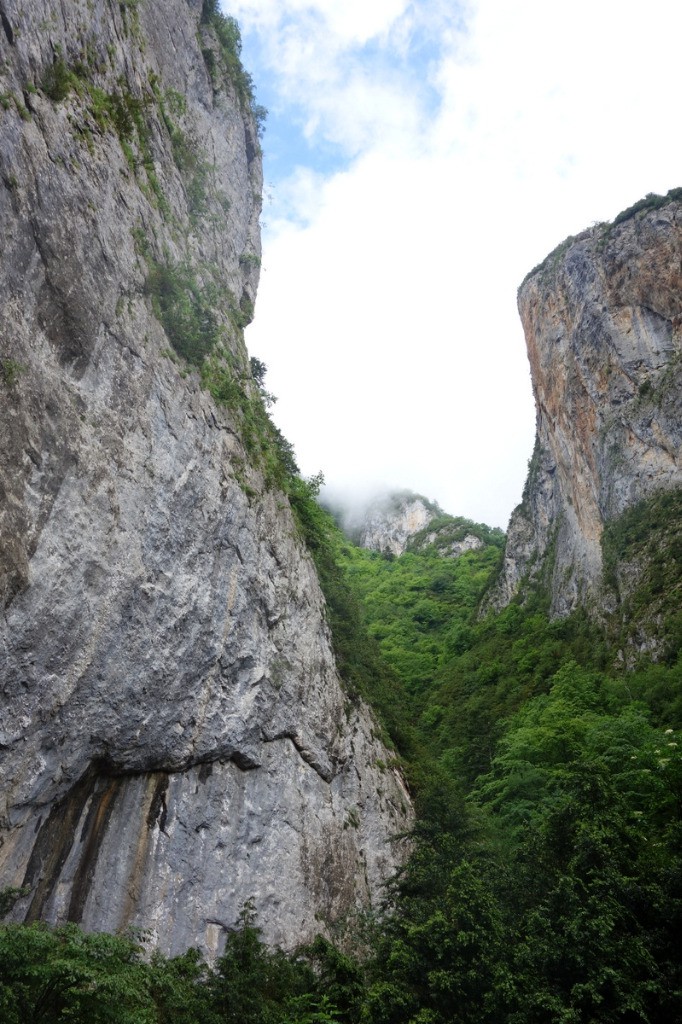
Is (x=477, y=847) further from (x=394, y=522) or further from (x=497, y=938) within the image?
(x=394, y=522)

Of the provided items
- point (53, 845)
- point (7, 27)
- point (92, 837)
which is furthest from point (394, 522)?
point (7, 27)

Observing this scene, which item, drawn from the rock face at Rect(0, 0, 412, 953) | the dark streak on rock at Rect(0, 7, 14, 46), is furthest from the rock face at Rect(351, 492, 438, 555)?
the dark streak on rock at Rect(0, 7, 14, 46)

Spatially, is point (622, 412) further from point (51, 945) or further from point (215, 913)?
point (51, 945)

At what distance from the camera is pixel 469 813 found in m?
17.7

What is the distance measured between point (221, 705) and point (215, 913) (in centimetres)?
412

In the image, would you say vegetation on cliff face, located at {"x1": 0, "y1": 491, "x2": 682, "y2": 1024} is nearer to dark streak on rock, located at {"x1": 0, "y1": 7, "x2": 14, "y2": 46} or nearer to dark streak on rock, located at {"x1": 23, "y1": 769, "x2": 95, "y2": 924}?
dark streak on rock, located at {"x1": 23, "y1": 769, "x2": 95, "y2": 924}

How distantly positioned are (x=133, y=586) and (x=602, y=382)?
33748 mm

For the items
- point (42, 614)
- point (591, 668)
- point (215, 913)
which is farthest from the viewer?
point (591, 668)

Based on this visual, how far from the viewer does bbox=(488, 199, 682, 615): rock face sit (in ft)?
114

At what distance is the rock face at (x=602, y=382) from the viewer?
34.9m

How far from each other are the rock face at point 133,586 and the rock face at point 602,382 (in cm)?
2202

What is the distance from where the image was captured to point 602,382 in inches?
1540

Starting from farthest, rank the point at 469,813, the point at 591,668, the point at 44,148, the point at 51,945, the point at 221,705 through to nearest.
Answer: the point at 591,668 → the point at 469,813 → the point at 221,705 → the point at 44,148 → the point at 51,945

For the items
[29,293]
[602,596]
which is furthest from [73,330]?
[602,596]
